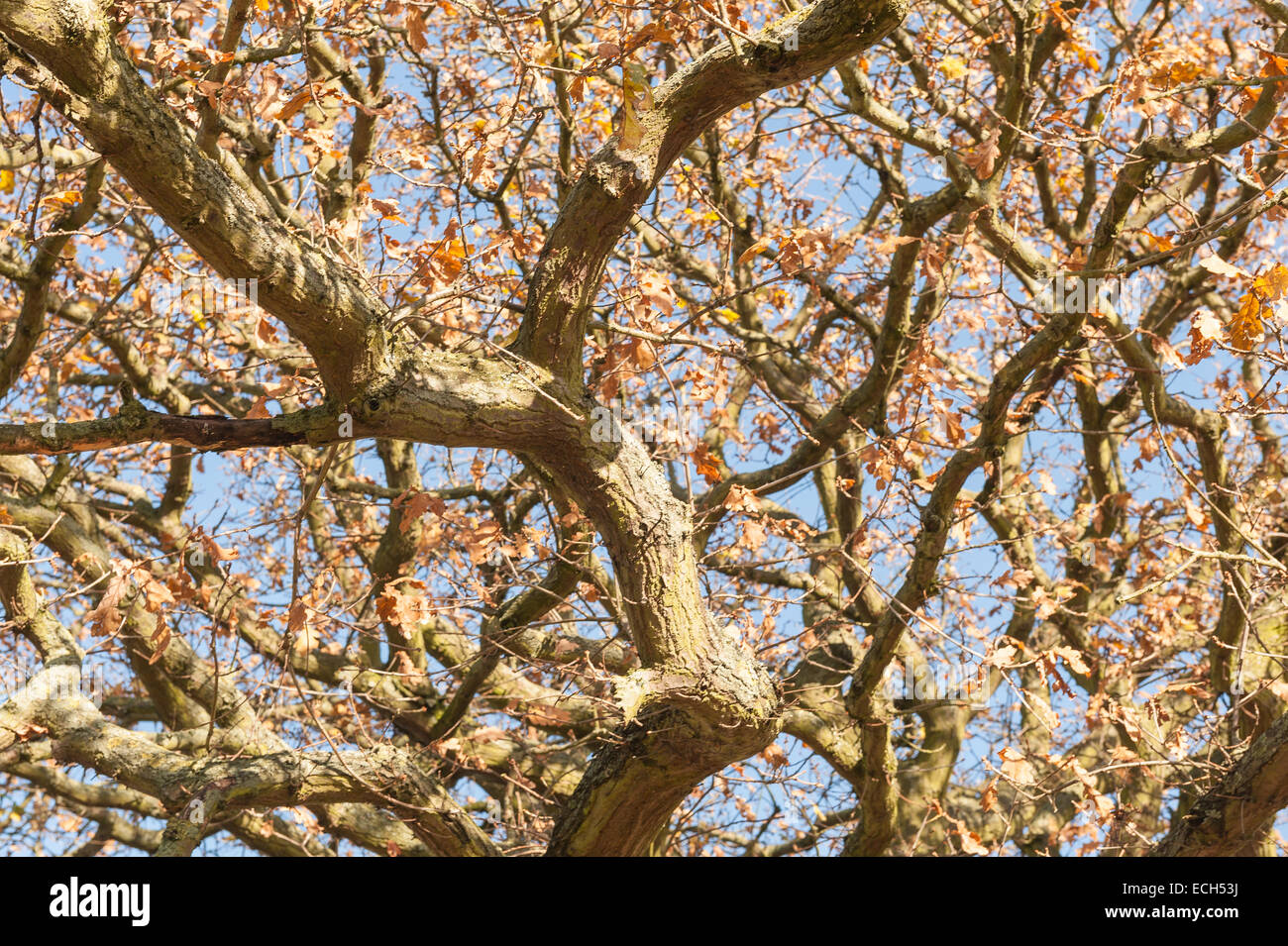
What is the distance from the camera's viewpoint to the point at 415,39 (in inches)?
153

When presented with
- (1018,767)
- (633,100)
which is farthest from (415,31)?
(1018,767)

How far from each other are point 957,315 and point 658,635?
13.4ft

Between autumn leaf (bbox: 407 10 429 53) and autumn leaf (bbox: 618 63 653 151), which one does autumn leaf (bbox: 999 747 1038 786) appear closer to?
autumn leaf (bbox: 618 63 653 151)

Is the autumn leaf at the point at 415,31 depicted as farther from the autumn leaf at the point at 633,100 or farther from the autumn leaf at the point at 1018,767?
the autumn leaf at the point at 1018,767

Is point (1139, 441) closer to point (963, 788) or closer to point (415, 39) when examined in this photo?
point (963, 788)

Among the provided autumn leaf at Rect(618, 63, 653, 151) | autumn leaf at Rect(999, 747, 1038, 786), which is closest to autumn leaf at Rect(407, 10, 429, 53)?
autumn leaf at Rect(618, 63, 653, 151)

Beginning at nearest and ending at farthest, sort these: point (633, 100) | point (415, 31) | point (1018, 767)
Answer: point (633, 100)
point (415, 31)
point (1018, 767)

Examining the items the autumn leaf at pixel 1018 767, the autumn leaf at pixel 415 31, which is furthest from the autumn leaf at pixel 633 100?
the autumn leaf at pixel 1018 767

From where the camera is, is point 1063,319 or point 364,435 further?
point 1063,319

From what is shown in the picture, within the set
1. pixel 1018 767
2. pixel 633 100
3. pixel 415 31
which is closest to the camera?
pixel 633 100

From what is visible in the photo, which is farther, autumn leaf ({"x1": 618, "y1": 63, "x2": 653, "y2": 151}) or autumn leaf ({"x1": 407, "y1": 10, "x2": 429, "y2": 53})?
autumn leaf ({"x1": 407, "y1": 10, "x2": 429, "y2": 53})

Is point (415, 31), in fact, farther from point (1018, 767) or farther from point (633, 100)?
point (1018, 767)
